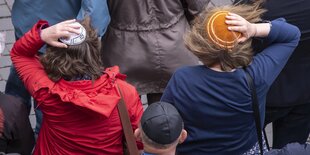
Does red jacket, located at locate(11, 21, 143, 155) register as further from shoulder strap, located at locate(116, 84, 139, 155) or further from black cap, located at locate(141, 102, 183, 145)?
black cap, located at locate(141, 102, 183, 145)

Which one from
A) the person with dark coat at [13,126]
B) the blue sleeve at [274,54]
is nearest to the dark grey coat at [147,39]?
the person with dark coat at [13,126]

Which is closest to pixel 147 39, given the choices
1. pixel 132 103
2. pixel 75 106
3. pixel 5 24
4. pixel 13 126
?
pixel 132 103

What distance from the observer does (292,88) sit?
334cm

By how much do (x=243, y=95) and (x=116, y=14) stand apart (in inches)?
44.3

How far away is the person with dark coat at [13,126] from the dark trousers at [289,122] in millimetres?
1329

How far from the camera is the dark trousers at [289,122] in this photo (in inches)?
135

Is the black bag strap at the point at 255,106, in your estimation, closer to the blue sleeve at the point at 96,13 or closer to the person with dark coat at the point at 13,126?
the blue sleeve at the point at 96,13

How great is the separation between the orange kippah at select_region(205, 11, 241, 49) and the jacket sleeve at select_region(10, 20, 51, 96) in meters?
0.84

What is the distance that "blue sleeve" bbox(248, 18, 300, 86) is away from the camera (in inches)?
104

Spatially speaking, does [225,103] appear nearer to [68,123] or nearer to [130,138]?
[130,138]

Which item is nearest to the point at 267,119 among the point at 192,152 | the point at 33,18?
the point at 192,152

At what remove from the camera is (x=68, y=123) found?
2918 millimetres

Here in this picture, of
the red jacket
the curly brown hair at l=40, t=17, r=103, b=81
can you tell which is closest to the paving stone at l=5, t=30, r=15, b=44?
the red jacket

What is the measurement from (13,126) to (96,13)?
74 centimetres
